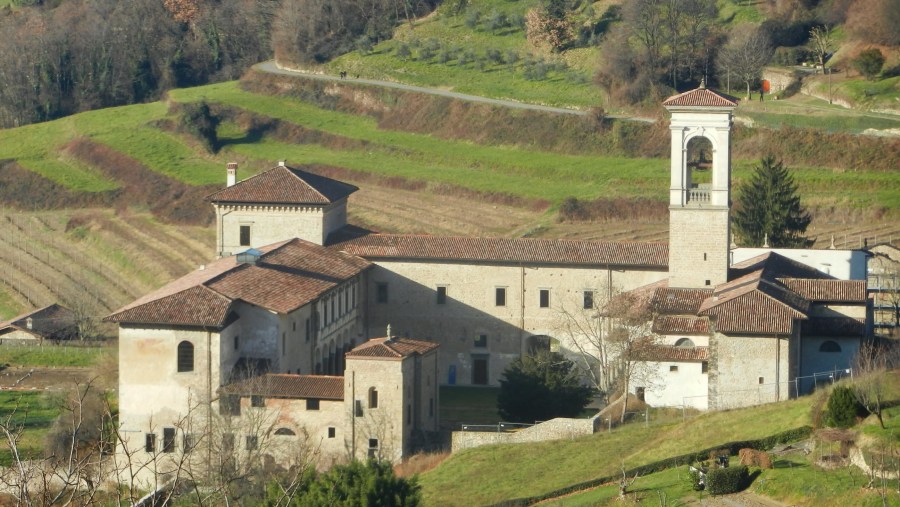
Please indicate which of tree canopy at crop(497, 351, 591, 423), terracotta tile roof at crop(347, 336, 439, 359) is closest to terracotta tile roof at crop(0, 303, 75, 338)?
terracotta tile roof at crop(347, 336, 439, 359)

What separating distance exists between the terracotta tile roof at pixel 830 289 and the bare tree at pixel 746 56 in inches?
1420

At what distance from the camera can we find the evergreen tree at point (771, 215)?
71750 millimetres

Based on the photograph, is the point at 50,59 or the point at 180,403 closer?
the point at 180,403

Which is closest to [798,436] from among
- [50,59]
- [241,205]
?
[241,205]

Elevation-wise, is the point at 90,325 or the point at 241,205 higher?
the point at 241,205

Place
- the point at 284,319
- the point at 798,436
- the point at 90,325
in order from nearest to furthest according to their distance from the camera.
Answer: the point at 798,436
the point at 284,319
the point at 90,325

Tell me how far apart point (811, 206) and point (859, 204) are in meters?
2.03

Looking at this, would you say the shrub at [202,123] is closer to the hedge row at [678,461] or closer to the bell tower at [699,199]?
the bell tower at [699,199]

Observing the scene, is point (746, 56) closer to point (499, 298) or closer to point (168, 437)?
point (499, 298)

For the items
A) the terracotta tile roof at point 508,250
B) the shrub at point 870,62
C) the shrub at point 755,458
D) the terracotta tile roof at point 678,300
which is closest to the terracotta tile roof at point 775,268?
the terracotta tile roof at point 678,300

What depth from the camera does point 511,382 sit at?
56.4 meters

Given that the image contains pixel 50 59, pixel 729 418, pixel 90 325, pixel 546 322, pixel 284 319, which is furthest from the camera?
pixel 50 59

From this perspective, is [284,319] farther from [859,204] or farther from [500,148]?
[500,148]

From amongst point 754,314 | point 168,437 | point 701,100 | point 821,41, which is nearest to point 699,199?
point 701,100
